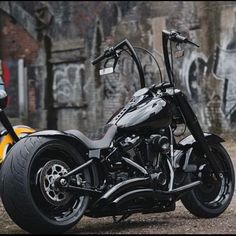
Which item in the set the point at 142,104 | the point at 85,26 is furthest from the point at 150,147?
the point at 85,26

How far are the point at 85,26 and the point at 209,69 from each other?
14.2 feet

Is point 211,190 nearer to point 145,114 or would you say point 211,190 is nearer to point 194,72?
point 145,114

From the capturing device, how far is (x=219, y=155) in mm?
6477

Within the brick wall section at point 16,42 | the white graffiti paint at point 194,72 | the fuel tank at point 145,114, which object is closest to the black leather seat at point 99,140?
the fuel tank at point 145,114

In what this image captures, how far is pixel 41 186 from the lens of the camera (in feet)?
15.9

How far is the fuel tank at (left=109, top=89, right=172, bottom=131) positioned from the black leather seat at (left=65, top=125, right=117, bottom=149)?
0.35ft

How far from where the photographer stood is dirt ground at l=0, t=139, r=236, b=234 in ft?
17.2

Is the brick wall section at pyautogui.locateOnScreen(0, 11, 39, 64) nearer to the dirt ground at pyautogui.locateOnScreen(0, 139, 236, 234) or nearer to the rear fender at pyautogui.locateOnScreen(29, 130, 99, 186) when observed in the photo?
the dirt ground at pyautogui.locateOnScreen(0, 139, 236, 234)

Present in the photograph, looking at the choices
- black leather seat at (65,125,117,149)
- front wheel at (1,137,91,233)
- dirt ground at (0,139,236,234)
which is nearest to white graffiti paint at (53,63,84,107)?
dirt ground at (0,139,236,234)

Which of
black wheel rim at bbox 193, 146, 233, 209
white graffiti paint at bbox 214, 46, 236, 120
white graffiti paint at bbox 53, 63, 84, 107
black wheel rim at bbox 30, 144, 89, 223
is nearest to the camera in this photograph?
black wheel rim at bbox 30, 144, 89, 223

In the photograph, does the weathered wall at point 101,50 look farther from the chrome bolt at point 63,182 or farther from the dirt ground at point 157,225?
the chrome bolt at point 63,182

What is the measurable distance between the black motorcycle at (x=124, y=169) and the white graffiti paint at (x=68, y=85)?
12.4 meters

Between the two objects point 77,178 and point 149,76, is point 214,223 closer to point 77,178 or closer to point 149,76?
point 77,178

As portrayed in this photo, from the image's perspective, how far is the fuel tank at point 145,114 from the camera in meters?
5.55
